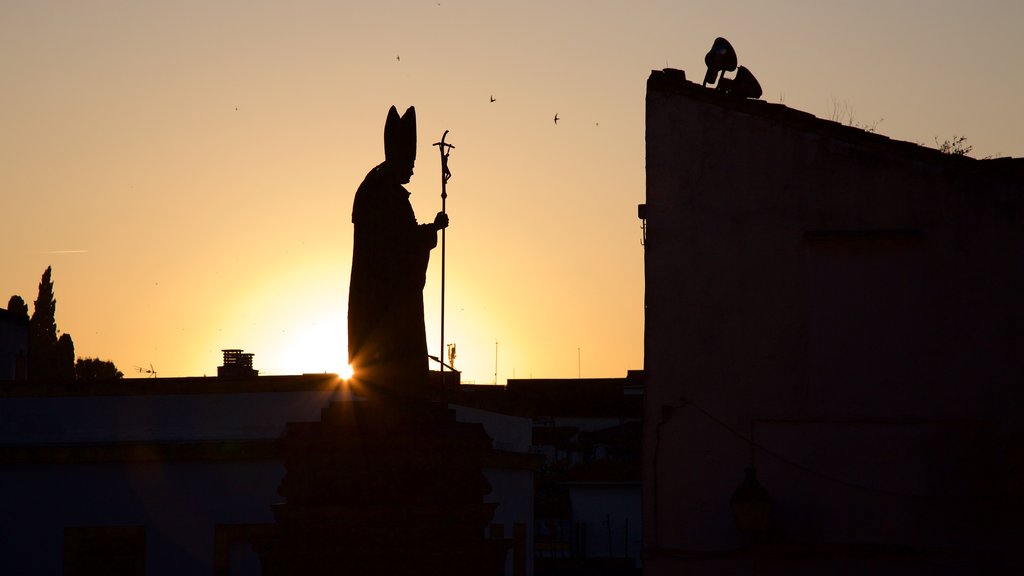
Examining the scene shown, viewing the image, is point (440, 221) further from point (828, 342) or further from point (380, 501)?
point (828, 342)

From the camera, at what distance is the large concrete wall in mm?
18812

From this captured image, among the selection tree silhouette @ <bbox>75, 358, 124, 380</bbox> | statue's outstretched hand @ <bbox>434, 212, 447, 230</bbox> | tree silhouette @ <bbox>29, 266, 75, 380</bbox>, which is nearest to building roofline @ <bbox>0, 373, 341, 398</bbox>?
statue's outstretched hand @ <bbox>434, 212, 447, 230</bbox>

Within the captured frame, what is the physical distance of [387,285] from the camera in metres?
11.5

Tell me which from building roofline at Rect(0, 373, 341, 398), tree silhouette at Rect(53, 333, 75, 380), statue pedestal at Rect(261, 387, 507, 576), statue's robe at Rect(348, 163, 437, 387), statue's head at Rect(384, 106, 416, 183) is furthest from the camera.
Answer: tree silhouette at Rect(53, 333, 75, 380)

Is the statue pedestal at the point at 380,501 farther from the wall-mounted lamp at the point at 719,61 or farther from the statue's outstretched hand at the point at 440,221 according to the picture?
the wall-mounted lamp at the point at 719,61

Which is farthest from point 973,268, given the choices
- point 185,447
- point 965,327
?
point 185,447

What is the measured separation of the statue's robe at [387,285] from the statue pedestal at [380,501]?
472mm

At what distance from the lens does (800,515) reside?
744 inches

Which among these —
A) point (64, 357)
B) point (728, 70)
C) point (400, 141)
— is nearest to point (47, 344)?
point (64, 357)

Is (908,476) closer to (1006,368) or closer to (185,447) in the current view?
(1006,368)

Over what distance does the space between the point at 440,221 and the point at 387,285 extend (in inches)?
27.6

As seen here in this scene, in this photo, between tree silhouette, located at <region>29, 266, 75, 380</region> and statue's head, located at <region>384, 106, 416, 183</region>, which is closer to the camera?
statue's head, located at <region>384, 106, 416, 183</region>

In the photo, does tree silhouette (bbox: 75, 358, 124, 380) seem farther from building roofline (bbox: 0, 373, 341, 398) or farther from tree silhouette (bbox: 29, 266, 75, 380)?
building roofline (bbox: 0, 373, 341, 398)

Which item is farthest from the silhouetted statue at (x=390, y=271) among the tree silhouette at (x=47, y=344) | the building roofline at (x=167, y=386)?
the tree silhouette at (x=47, y=344)
